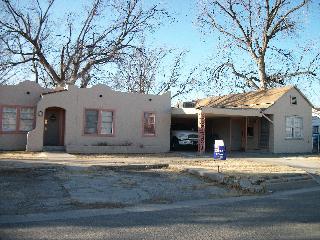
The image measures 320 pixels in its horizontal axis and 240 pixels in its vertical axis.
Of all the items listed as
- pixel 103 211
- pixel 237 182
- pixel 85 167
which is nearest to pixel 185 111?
pixel 85 167

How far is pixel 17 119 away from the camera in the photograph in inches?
863

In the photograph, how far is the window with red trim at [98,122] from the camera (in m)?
22.0

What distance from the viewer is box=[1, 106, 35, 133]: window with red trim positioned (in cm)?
2153

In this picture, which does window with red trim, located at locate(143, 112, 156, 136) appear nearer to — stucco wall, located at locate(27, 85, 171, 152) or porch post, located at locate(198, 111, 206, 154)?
stucco wall, located at locate(27, 85, 171, 152)

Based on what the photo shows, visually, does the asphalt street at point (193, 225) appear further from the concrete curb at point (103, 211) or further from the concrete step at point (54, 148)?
the concrete step at point (54, 148)

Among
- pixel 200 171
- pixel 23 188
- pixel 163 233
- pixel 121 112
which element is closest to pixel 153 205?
pixel 163 233


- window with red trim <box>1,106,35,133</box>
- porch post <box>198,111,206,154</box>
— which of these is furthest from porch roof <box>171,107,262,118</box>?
window with red trim <box>1,106,35,133</box>

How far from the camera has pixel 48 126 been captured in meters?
22.9

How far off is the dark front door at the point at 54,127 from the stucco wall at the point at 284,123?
512 inches

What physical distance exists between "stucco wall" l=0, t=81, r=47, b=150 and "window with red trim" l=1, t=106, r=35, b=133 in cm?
23

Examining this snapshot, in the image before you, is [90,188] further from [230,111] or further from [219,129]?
[219,129]

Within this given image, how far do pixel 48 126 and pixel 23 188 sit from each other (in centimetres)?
1307

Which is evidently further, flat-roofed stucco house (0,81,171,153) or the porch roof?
the porch roof

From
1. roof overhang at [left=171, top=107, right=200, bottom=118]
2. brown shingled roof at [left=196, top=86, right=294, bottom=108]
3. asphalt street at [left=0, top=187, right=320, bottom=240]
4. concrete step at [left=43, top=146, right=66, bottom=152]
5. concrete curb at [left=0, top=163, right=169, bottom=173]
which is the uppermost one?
brown shingled roof at [left=196, top=86, right=294, bottom=108]
